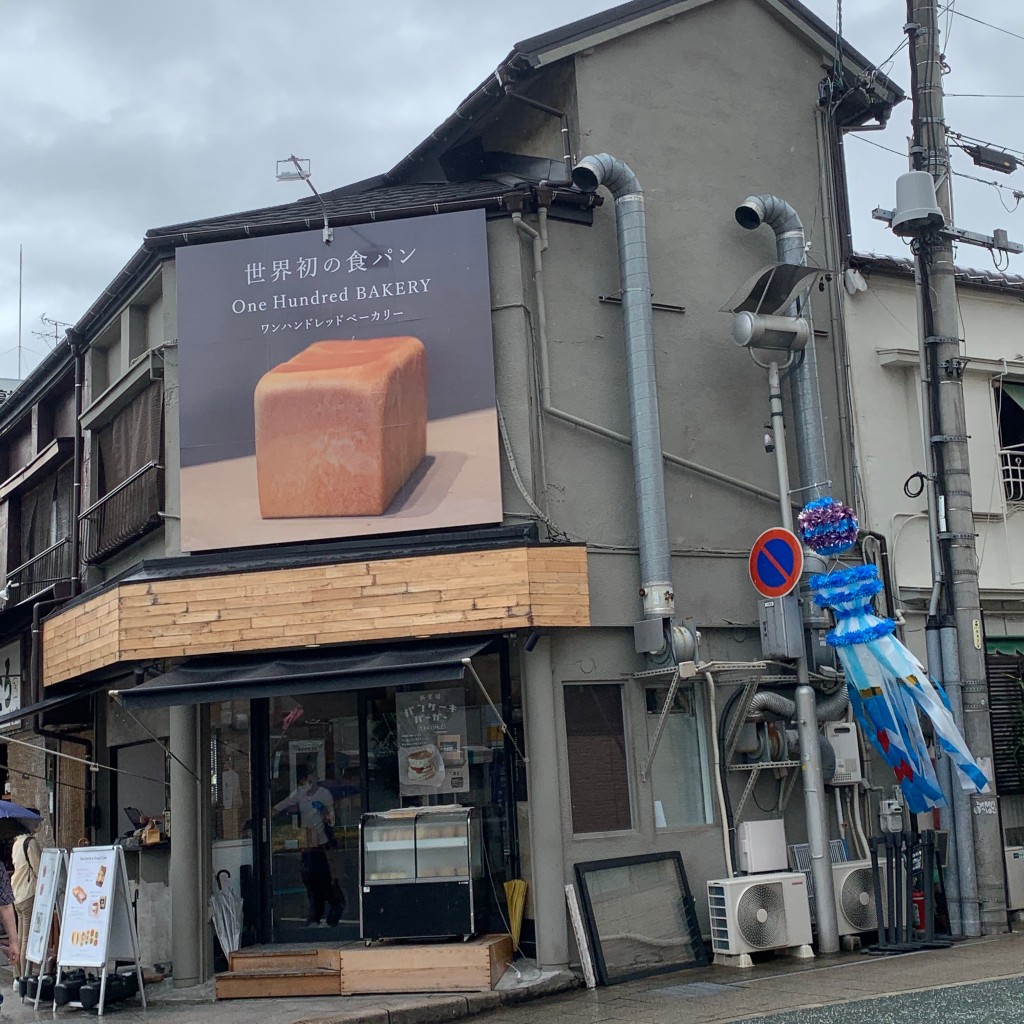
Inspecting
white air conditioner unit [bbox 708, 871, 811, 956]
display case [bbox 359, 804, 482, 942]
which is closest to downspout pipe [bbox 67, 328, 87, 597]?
display case [bbox 359, 804, 482, 942]

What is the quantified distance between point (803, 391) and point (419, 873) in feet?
21.2

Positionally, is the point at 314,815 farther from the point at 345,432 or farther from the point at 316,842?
the point at 345,432

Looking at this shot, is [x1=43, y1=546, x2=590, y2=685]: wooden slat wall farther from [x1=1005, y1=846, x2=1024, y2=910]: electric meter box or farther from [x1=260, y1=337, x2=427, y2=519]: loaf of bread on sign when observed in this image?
[x1=1005, y1=846, x2=1024, y2=910]: electric meter box

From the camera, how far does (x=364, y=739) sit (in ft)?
44.0

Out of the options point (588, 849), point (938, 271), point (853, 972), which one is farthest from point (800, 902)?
point (938, 271)

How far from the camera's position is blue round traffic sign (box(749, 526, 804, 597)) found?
41.2ft

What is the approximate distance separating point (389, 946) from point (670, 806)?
3.11m

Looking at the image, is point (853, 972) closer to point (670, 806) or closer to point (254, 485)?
point (670, 806)

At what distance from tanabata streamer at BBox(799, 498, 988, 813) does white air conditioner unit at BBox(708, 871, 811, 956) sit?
1517mm

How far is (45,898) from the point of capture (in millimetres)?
13008

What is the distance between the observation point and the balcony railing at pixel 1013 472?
53.5 ft

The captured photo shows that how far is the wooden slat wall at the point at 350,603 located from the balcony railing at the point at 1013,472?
6.79 m

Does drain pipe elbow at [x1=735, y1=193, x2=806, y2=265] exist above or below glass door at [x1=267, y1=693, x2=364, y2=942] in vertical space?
above

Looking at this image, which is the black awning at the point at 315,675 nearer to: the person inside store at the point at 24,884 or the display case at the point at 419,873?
the display case at the point at 419,873
